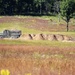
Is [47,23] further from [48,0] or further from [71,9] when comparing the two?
[48,0]

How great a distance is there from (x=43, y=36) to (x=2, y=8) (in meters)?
94.5

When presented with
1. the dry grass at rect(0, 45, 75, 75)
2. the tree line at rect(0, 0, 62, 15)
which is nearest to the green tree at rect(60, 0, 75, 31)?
the tree line at rect(0, 0, 62, 15)

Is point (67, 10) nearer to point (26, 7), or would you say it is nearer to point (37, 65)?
point (37, 65)

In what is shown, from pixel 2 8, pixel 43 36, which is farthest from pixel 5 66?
pixel 2 8

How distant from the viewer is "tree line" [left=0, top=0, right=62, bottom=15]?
511 ft

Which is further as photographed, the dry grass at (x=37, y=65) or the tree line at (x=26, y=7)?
the tree line at (x=26, y=7)

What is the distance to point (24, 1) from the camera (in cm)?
16975

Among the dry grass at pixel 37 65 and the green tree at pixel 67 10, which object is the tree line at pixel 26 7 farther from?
the dry grass at pixel 37 65

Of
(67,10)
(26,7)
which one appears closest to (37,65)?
(67,10)

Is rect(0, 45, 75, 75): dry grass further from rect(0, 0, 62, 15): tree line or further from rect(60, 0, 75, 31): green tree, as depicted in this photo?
rect(0, 0, 62, 15): tree line

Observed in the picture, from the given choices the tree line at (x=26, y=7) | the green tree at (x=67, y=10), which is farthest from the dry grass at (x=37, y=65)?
the tree line at (x=26, y=7)

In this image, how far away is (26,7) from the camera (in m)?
172

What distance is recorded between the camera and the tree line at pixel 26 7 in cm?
15581

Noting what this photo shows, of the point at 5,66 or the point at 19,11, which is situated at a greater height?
the point at 5,66
